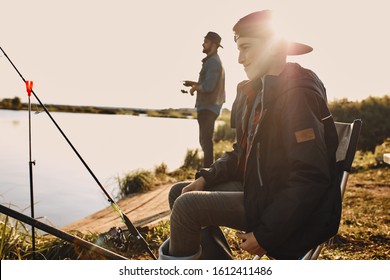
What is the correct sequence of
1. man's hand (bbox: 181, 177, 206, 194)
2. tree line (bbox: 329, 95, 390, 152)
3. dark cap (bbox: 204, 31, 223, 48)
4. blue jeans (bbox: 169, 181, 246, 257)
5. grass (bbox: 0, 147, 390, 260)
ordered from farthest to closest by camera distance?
tree line (bbox: 329, 95, 390, 152) < dark cap (bbox: 204, 31, 223, 48) < grass (bbox: 0, 147, 390, 260) < man's hand (bbox: 181, 177, 206, 194) < blue jeans (bbox: 169, 181, 246, 257)

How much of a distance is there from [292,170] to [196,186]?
0.58m

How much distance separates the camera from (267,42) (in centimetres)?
155

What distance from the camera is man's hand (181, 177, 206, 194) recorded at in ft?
6.00

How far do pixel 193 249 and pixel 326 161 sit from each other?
580 mm

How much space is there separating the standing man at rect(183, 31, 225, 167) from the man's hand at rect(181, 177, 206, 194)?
2934 millimetres

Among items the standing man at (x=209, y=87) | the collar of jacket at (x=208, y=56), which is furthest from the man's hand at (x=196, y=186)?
the collar of jacket at (x=208, y=56)

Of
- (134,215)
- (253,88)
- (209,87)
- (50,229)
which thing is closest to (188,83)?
(209,87)

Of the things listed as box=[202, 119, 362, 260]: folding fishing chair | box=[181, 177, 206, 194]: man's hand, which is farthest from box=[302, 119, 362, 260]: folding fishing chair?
box=[181, 177, 206, 194]: man's hand

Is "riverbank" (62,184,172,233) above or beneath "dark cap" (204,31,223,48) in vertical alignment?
beneath

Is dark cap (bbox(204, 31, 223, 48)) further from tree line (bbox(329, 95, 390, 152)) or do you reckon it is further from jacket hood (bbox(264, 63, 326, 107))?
tree line (bbox(329, 95, 390, 152))

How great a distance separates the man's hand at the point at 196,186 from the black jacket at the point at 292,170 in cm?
39

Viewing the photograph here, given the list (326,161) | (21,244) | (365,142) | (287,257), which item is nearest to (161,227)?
(21,244)

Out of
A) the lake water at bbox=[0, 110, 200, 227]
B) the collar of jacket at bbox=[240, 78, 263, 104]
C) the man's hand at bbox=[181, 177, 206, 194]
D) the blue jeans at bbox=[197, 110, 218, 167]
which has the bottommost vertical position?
the lake water at bbox=[0, 110, 200, 227]
